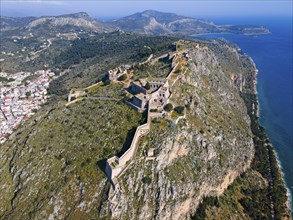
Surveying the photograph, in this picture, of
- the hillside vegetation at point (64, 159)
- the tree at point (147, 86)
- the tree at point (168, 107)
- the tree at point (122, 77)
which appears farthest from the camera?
the tree at point (122, 77)

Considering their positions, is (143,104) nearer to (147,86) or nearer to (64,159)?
(147,86)

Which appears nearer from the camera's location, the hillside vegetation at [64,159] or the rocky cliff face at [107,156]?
the rocky cliff face at [107,156]

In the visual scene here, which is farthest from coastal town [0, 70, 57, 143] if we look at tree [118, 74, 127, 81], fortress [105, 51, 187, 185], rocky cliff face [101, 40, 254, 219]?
rocky cliff face [101, 40, 254, 219]

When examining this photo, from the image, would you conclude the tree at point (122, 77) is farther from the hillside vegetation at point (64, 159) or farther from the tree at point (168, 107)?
the tree at point (168, 107)

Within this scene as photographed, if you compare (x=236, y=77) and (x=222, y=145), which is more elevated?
(x=222, y=145)

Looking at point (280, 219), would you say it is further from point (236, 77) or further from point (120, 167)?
point (236, 77)

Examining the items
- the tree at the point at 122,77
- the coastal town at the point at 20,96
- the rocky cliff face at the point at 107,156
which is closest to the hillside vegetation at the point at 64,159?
the rocky cliff face at the point at 107,156

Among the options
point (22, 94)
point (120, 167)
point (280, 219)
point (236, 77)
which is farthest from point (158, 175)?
point (236, 77)

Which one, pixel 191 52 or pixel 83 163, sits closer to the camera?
pixel 83 163

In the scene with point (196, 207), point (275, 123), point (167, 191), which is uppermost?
point (167, 191)
